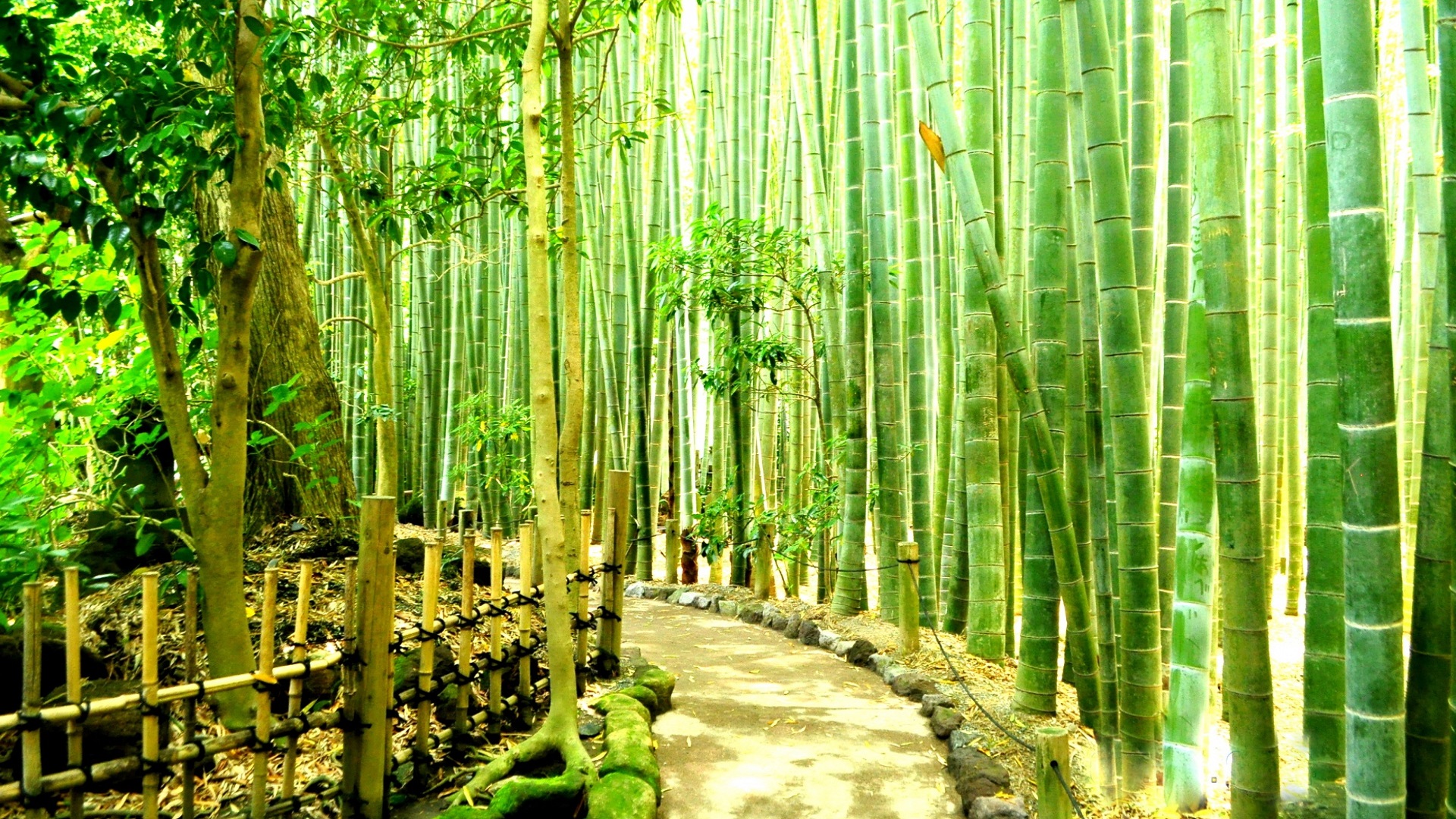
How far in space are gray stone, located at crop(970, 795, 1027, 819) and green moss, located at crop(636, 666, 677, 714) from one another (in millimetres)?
1252

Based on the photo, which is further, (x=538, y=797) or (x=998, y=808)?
(x=998, y=808)

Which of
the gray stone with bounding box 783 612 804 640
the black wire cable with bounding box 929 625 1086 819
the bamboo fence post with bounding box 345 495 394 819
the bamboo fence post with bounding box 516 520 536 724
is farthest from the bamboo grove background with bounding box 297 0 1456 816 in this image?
the bamboo fence post with bounding box 345 495 394 819

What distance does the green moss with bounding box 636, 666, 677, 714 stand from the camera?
3508 millimetres

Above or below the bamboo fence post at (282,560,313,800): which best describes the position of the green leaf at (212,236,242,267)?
above

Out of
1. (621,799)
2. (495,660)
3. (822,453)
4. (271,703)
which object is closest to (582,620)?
(495,660)

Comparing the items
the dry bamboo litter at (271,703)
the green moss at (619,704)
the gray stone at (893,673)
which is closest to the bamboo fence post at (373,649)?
the dry bamboo litter at (271,703)

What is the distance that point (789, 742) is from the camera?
324 cm

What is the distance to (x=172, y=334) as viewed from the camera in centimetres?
217

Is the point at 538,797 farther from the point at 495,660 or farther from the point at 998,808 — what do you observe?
the point at 998,808

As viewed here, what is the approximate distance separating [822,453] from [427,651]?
333cm

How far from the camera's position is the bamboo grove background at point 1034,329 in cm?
186

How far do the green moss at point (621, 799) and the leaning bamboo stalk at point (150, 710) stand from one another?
3.04ft

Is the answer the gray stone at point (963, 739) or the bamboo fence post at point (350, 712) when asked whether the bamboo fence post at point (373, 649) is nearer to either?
the bamboo fence post at point (350, 712)

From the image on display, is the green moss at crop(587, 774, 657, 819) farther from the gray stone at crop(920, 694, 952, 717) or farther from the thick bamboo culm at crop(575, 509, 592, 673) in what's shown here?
the gray stone at crop(920, 694, 952, 717)
